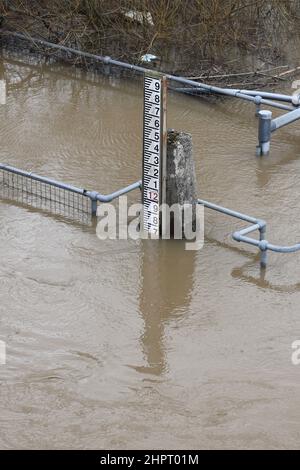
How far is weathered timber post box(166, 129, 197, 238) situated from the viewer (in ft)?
28.4

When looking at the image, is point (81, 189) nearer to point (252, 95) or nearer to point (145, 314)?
point (145, 314)

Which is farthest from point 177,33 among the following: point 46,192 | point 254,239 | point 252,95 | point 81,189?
point 254,239

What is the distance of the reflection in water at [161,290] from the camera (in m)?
7.36

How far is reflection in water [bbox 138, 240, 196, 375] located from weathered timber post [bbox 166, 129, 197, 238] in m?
0.19

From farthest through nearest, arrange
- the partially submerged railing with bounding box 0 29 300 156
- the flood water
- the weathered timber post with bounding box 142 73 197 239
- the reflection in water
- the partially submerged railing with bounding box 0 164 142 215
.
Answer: the partially submerged railing with bounding box 0 29 300 156
the partially submerged railing with bounding box 0 164 142 215
the weathered timber post with bounding box 142 73 197 239
the reflection in water
the flood water

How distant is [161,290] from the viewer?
817 centimetres

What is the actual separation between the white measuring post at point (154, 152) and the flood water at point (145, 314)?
26cm

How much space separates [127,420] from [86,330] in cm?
115

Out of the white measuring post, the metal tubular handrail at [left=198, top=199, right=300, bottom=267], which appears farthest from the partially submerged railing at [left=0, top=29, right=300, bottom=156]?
the metal tubular handrail at [left=198, top=199, right=300, bottom=267]

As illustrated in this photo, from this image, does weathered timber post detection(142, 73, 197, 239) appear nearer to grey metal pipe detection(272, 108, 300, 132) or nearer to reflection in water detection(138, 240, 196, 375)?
reflection in water detection(138, 240, 196, 375)

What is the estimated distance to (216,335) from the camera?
748cm

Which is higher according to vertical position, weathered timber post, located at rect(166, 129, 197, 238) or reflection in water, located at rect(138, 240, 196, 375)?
weathered timber post, located at rect(166, 129, 197, 238)

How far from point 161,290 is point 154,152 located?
4.09 feet

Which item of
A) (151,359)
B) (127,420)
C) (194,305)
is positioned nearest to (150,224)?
(194,305)
